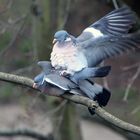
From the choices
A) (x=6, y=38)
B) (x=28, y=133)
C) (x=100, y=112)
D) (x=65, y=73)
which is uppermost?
(x=65, y=73)

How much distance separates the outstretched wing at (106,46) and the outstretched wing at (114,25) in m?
0.07

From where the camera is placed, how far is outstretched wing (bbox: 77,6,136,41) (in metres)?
2.47

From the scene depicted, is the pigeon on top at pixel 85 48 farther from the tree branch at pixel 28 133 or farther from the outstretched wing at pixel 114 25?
the tree branch at pixel 28 133

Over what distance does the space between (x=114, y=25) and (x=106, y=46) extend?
22cm

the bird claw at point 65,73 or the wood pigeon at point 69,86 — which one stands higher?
the bird claw at point 65,73

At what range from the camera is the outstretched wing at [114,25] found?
2471mm

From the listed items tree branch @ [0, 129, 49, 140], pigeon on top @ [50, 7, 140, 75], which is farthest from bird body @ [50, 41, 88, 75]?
tree branch @ [0, 129, 49, 140]

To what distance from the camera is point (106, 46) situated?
2.35 m

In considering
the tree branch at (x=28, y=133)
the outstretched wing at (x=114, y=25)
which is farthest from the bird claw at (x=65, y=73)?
the tree branch at (x=28, y=133)

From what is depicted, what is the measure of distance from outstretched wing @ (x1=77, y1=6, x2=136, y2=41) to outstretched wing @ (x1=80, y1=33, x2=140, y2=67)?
7 cm

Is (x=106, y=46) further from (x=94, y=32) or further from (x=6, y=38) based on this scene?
(x=6, y=38)

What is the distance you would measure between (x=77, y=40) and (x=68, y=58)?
0.12m

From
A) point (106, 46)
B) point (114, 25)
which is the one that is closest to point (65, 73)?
point (106, 46)

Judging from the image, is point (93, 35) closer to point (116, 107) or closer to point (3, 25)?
point (3, 25)
